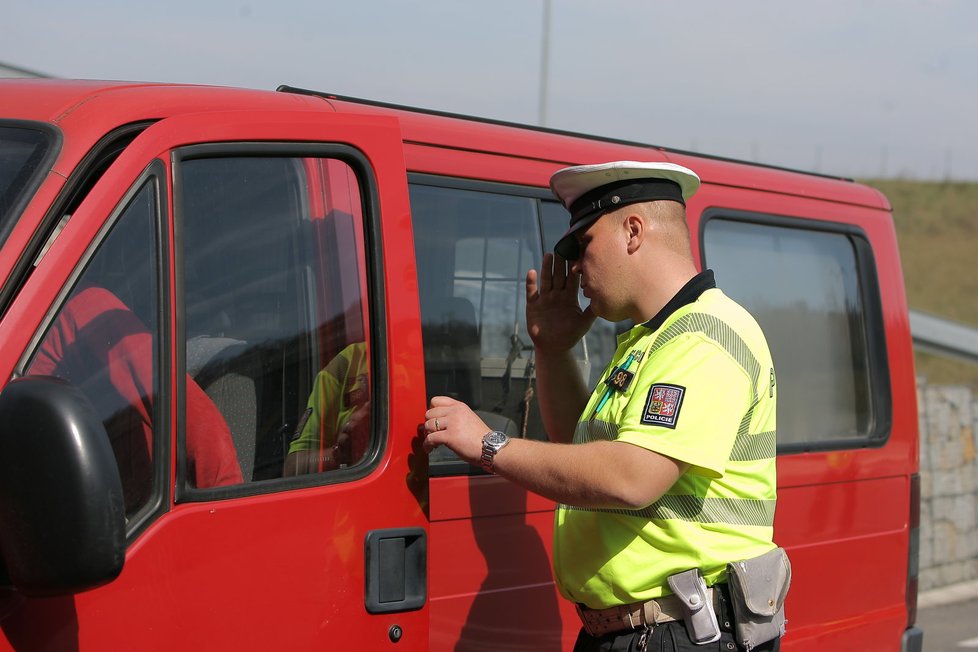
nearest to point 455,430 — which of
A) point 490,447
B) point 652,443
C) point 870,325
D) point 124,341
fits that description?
point 490,447

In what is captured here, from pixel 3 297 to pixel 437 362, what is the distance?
131 cm

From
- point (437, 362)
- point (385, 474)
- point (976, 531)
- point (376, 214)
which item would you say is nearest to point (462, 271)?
point (437, 362)

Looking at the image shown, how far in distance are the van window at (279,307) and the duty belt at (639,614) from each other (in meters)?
0.63

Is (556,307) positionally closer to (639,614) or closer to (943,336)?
(639,614)

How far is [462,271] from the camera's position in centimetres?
311

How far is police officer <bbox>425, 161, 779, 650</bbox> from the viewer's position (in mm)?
2238

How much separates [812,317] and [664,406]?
2.12 metres

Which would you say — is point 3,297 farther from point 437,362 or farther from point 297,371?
point 437,362

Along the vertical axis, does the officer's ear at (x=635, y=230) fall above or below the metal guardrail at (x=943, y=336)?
below

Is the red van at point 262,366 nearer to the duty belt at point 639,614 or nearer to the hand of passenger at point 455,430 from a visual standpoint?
the hand of passenger at point 455,430

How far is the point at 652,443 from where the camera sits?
2.21m

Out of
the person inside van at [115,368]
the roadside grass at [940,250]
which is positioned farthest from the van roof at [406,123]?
the roadside grass at [940,250]

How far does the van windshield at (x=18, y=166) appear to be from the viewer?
202 centimetres

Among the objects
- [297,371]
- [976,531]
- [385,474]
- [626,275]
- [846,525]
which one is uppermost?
[626,275]
